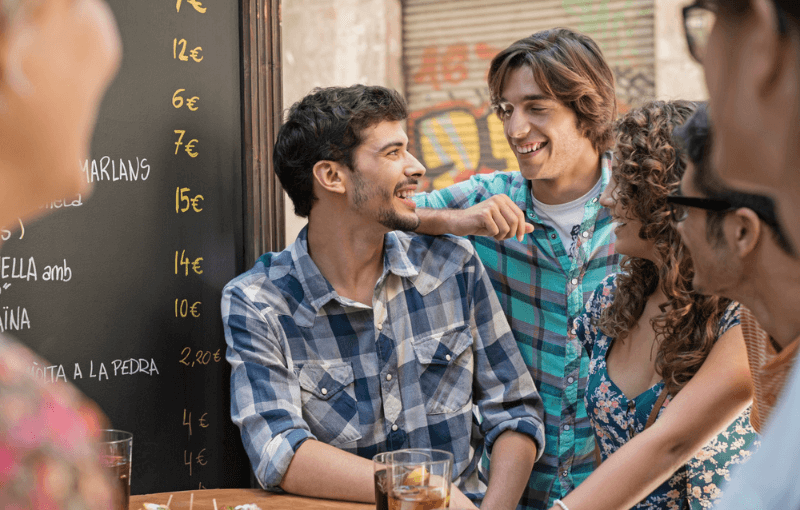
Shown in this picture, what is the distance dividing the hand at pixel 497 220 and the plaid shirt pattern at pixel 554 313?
149 millimetres

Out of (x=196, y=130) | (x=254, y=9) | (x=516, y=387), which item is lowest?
(x=516, y=387)

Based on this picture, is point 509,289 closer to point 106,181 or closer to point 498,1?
point 106,181

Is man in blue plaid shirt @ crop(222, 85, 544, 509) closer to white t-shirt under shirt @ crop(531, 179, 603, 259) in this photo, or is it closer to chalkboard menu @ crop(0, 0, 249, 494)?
chalkboard menu @ crop(0, 0, 249, 494)

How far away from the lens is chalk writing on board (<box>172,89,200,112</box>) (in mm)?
1881

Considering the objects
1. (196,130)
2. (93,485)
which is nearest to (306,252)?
(196,130)

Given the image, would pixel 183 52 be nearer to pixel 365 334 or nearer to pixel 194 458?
pixel 365 334

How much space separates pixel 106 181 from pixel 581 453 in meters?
1.48

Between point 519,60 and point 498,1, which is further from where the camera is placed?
point 498,1

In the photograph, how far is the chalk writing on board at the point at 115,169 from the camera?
1709 millimetres

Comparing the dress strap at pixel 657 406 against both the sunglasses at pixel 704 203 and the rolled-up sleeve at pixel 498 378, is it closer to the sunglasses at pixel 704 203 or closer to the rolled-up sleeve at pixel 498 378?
the rolled-up sleeve at pixel 498 378

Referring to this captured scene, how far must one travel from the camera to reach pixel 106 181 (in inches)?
68.2

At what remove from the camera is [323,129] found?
82.8 inches

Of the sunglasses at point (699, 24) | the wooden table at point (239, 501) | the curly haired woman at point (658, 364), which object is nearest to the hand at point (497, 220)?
the curly haired woman at point (658, 364)

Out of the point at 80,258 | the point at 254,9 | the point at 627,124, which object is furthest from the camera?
the point at 254,9
